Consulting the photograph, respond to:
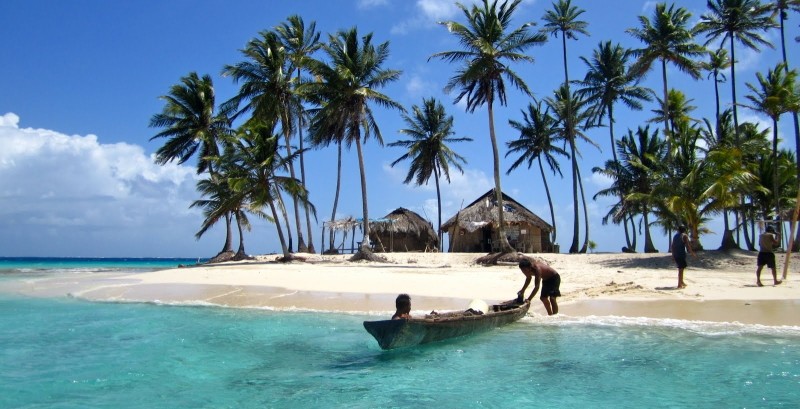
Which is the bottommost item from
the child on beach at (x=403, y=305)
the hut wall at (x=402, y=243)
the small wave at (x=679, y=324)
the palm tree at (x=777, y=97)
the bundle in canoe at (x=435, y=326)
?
the small wave at (x=679, y=324)

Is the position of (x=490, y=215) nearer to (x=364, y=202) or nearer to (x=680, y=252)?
(x=364, y=202)

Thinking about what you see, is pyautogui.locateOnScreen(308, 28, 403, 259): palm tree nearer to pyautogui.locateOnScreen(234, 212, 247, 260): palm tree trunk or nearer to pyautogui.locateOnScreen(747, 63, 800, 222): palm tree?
pyautogui.locateOnScreen(234, 212, 247, 260): palm tree trunk

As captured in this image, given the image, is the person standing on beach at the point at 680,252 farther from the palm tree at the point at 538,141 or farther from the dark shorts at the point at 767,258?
the palm tree at the point at 538,141

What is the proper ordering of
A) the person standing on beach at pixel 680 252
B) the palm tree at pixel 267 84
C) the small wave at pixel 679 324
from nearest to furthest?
the small wave at pixel 679 324, the person standing on beach at pixel 680 252, the palm tree at pixel 267 84

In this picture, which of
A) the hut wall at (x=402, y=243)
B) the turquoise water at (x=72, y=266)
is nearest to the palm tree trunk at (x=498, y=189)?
the hut wall at (x=402, y=243)

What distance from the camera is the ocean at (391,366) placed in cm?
625

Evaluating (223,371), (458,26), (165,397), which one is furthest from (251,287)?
(458,26)

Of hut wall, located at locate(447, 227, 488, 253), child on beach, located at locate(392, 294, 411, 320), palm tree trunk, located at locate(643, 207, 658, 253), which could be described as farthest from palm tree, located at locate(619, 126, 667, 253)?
child on beach, located at locate(392, 294, 411, 320)

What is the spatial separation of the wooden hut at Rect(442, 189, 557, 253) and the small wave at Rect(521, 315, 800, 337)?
21021 millimetres

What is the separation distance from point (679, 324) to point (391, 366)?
5545 mm

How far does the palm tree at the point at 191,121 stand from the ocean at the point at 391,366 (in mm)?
22623

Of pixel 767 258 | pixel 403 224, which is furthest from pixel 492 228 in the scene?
pixel 767 258

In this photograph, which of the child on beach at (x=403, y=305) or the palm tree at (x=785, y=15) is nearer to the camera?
the child on beach at (x=403, y=305)

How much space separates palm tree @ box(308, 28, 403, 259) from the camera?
25203 mm
